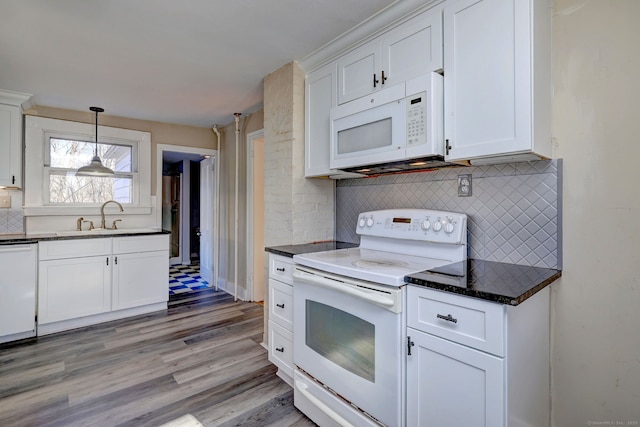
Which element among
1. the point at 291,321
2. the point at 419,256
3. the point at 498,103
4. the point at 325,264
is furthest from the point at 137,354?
the point at 498,103

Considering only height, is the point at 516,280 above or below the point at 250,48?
below

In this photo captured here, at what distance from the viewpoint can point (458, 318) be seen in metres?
1.21

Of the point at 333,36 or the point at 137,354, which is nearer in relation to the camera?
the point at 333,36

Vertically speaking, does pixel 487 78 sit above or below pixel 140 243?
above

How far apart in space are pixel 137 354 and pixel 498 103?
3143 millimetres

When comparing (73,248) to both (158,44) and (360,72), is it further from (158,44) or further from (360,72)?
(360,72)

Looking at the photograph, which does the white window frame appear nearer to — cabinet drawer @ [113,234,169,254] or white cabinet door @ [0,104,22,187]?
white cabinet door @ [0,104,22,187]

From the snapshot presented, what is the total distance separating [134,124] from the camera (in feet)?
13.4

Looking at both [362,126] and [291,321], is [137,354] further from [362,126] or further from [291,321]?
[362,126]

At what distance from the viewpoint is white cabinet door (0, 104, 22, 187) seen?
3.13m

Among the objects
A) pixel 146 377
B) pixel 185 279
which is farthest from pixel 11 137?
pixel 185 279

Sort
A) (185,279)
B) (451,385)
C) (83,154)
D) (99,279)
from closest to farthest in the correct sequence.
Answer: (451,385)
(99,279)
(83,154)
(185,279)

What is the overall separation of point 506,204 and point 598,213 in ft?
1.22

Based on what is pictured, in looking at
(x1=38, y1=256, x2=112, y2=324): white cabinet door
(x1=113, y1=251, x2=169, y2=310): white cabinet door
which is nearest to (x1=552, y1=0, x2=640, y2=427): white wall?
(x1=113, y1=251, x2=169, y2=310): white cabinet door
